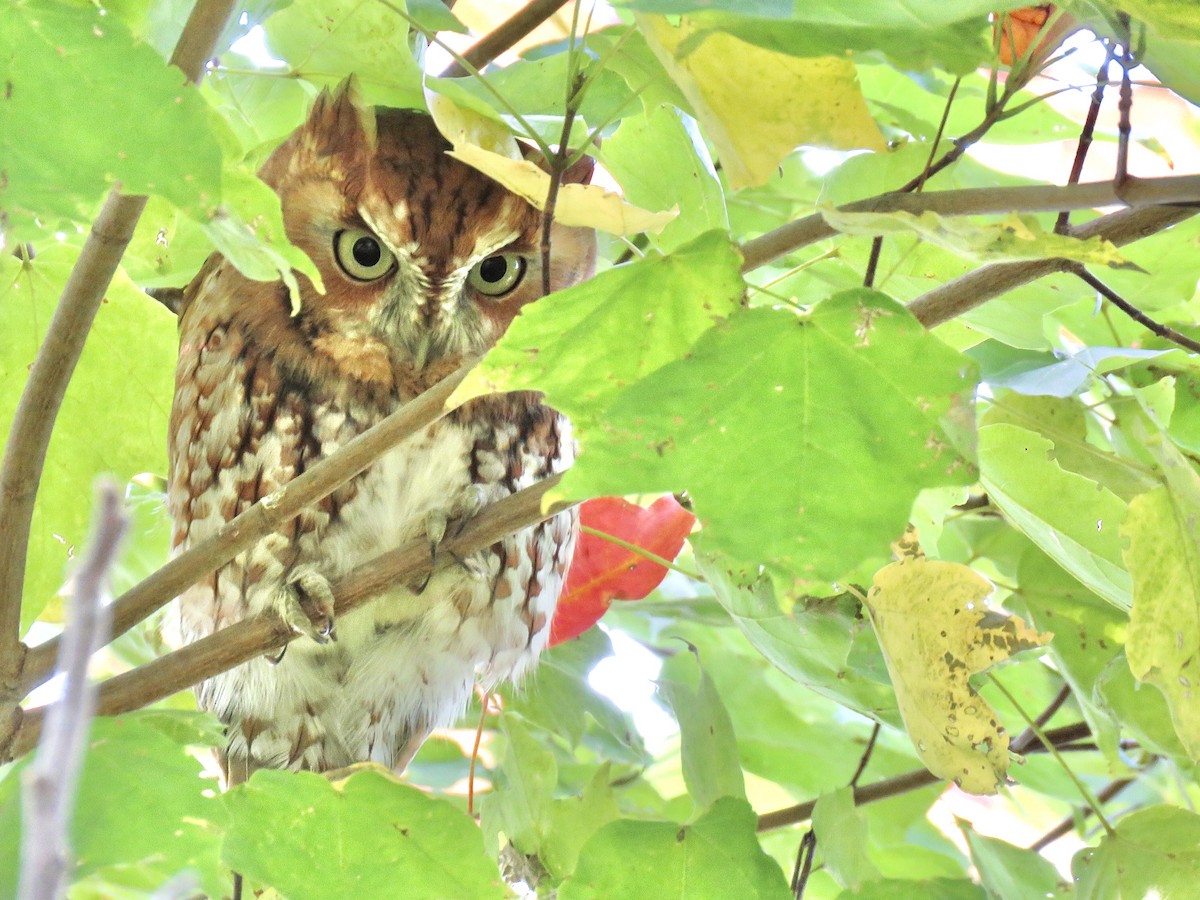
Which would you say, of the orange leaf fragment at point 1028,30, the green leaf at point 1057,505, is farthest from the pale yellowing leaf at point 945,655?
the orange leaf fragment at point 1028,30

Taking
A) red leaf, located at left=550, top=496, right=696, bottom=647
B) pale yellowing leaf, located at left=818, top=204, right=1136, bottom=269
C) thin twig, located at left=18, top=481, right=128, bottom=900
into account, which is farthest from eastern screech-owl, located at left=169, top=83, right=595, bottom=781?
thin twig, located at left=18, top=481, right=128, bottom=900

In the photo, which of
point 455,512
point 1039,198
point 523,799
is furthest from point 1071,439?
point 455,512

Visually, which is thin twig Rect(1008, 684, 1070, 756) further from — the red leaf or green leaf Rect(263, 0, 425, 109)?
green leaf Rect(263, 0, 425, 109)

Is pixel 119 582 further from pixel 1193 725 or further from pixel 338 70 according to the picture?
pixel 1193 725

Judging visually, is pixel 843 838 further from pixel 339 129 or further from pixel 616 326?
pixel 339 129

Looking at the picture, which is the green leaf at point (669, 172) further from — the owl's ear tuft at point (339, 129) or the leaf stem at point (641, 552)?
the owl's ear tuft at point (339, 129)

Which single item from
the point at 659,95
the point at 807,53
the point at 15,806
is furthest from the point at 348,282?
the point at 807,53
